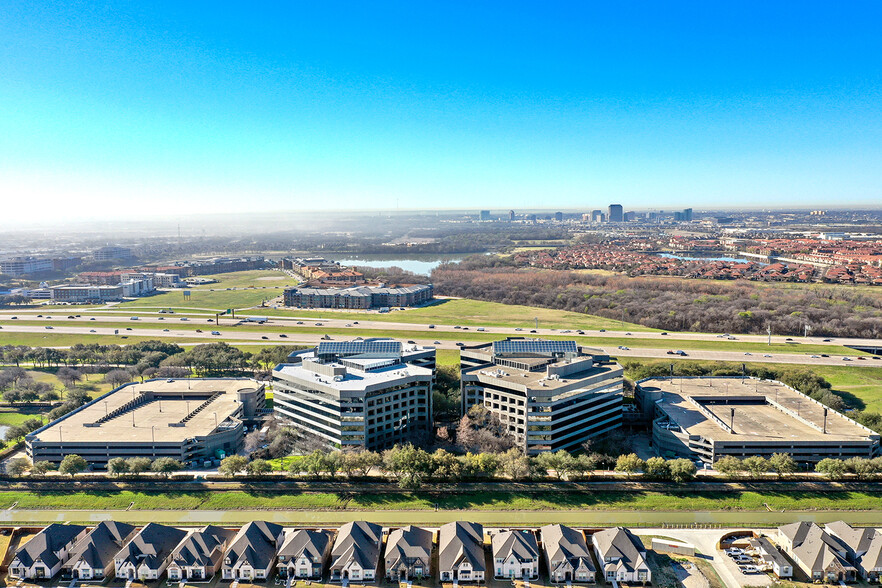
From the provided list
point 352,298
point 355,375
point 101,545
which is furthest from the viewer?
point 352,298

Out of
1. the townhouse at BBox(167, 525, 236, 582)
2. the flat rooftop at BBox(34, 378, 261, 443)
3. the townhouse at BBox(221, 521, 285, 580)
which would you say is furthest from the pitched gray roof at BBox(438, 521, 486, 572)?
the flat rooftop at BBox(34, 378, 261, 443)

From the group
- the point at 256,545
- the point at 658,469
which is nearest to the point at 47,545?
the point at 256,545

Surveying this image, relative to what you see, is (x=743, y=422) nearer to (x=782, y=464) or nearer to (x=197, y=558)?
(x=782, y=464)

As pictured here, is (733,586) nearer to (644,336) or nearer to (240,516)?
(240,516)

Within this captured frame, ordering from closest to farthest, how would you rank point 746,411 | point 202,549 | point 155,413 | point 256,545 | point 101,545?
point 202,549 → point 256,545 → point 101,545 → point 746,411 → point 155,413

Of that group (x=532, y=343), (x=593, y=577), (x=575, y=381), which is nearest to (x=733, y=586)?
(x=593, y=577)

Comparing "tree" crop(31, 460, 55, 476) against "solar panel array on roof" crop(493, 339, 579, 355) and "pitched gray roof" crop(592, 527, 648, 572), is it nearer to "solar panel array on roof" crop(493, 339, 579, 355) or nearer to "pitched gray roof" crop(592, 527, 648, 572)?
"solar panel array on roof" crop(493, 339, 579, 355)
